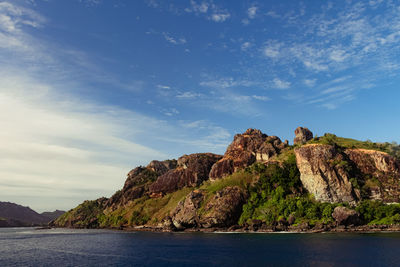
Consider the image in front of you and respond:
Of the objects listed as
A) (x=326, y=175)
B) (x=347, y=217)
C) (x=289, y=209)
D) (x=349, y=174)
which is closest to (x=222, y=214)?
(x=289, y=209)

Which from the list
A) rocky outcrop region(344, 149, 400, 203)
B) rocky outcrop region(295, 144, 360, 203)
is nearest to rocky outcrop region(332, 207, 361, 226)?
rocky outcrop region(295, 144, 360, 203)

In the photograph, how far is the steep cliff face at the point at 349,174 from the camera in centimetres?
17100

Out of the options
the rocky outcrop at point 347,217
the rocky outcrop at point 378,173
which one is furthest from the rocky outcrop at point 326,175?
the rocky outcrop at point 347,217

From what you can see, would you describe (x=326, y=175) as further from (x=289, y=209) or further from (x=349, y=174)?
(x=289, y=209)

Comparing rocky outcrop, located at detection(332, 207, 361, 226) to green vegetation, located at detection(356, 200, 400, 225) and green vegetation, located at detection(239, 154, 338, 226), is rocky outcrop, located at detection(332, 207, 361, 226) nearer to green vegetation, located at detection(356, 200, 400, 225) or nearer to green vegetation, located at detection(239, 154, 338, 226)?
green vegetation, located at detection(239, 154, 338, 226)

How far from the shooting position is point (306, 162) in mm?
195625

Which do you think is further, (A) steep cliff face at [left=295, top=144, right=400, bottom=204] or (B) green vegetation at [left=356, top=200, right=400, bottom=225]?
(A) steep cliff face at [left=295, top=144, right=400, bottom=204]

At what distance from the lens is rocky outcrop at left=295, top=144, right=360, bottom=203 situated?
175 metres

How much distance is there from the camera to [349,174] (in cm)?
18038

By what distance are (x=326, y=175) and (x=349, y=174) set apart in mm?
13927

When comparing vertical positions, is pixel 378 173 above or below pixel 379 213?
above

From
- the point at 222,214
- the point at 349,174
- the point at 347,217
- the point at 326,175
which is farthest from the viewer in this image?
the point at 222,214

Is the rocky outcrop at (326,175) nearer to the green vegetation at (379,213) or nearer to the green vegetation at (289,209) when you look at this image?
the green vegetation at (289,209)

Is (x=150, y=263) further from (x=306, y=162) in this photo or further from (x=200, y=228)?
(x=306, y=162)
